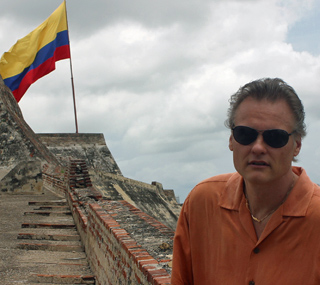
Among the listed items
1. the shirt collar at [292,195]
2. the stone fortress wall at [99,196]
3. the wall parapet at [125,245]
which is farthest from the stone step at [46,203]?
the shirt collar at [292,195]

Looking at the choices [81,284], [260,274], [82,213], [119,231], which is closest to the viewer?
[260,274]

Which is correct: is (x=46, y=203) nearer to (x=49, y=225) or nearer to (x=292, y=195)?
(x=49, y=225)

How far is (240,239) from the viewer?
1.79 metres

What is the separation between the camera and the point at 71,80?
77.9ft

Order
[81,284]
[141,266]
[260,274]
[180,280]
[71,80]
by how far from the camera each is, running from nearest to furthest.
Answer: [260,274]
[180,280]
[141,266]
[81,284]
[71,80]

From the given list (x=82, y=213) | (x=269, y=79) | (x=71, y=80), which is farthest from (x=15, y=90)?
(x=269, y=79)

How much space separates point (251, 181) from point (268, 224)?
17 centimetres

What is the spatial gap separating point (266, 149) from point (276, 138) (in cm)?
6

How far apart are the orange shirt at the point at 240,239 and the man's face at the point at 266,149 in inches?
4.0

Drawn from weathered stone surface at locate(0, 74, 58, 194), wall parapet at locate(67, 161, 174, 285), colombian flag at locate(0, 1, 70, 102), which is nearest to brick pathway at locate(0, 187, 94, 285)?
wall parapet at locate(67, 161, 174, 285)

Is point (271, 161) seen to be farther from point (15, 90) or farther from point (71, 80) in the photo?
point (71, 80)

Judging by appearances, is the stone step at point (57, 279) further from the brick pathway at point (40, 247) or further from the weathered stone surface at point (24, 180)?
the weathered stone surface at point (24, 180)

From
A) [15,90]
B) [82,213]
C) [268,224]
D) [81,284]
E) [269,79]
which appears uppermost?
[15,90]

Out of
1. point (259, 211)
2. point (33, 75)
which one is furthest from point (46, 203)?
point (33, 75)
